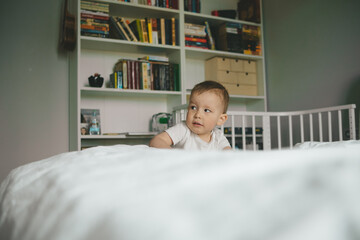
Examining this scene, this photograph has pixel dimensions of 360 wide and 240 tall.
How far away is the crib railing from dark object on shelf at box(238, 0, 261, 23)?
3.32ft

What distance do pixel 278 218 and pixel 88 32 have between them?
2705 mm

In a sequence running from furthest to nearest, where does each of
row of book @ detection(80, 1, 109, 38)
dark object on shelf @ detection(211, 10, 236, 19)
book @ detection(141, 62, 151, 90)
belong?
dark object on shelf @ detection(211, 10, 236, 19)
book @ detection(141, 62, 151, 90)
row of book @ detection(80, 1, 109, 38)

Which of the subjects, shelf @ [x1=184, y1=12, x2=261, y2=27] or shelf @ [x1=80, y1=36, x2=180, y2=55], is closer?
shelf @ [x1=80, y1=36, x2=180, y2=55]

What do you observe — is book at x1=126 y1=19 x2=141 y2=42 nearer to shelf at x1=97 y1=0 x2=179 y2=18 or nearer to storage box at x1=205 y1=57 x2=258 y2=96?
shelf at x1=97 y1=0 x2=179 y2=18

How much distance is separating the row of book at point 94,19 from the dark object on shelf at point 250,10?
57.7 inches

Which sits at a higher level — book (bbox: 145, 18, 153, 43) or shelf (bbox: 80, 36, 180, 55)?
book (bbox: 145, 18, 153, 43)

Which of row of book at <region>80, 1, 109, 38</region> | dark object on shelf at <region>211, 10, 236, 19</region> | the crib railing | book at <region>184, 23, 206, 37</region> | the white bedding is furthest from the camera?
dark object on shelf at <region>211, 10, 236, 19</region>

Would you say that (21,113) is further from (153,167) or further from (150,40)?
(153,167)

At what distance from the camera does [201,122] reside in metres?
1.54

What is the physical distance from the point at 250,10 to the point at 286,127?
48.8 inches

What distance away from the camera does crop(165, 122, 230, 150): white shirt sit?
1530 mm

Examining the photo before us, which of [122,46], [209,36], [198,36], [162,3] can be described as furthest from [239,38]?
[122,46]

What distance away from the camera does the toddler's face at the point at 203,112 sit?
61.0 inches

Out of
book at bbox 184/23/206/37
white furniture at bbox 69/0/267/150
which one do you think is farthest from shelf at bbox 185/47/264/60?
book at bbox 184/23/206/37
